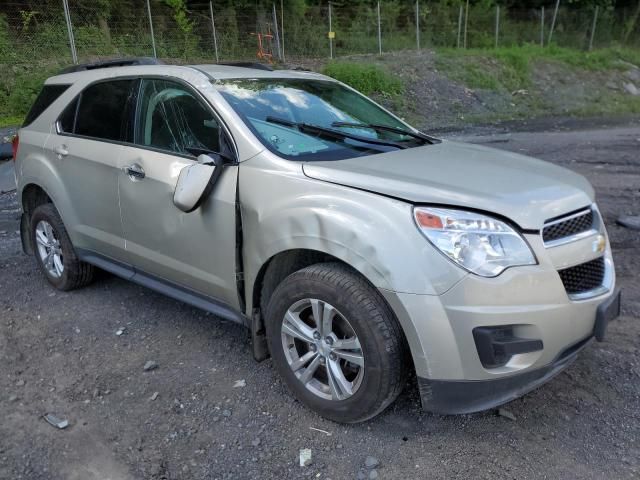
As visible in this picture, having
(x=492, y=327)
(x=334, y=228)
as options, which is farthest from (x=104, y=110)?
(x=492, y=327)

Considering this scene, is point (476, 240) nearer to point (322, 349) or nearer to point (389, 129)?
point (322, 349)

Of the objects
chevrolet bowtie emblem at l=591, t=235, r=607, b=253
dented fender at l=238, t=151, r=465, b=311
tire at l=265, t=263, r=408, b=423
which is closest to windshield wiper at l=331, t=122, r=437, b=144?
dented fender at l=238, t=151, r=465, b=311

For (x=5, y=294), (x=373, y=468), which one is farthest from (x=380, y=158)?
(x=5, y=294)

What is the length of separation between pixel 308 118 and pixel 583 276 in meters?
1.84

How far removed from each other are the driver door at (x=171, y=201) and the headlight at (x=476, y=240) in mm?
1164

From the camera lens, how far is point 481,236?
8.36 feet

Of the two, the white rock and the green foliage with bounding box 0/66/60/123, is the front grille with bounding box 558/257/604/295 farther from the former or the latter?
the green foliage with bounding box 0/66/60/123

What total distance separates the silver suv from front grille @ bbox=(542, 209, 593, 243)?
0.01 m

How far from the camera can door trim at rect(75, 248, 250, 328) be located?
346cm

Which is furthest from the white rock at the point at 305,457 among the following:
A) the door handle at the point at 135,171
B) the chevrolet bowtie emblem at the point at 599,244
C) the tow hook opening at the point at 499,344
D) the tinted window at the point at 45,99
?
the tinted window at the point at 45,99

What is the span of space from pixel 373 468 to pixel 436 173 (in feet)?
4.72

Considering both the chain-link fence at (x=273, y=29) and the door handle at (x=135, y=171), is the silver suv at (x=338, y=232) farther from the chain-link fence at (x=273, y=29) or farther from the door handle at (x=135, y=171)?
the chain-link fence at (x=273, y=29)

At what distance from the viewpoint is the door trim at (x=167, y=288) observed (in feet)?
11.4

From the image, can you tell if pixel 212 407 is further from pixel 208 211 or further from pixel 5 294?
pixel 5 294
